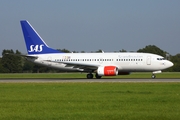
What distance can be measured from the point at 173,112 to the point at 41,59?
132ft

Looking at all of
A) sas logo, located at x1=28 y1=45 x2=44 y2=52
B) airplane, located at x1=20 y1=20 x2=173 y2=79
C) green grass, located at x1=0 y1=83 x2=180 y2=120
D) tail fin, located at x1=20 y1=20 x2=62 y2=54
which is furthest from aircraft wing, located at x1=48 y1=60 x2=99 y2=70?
green grass, located at x1=0 y1=83 x2=180 y2=120

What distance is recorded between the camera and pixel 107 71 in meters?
50.6

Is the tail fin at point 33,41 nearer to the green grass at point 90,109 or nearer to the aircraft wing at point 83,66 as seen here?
the aircraft wing at point 83,66

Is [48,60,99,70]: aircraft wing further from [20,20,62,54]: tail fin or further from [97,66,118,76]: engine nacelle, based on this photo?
[20,20,62,54]: tail fin

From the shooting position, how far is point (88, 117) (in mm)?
15430

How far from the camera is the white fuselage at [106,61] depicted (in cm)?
5159

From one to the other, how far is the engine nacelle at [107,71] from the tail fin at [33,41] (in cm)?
809

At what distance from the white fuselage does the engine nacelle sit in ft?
4.35

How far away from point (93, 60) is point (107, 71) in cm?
361

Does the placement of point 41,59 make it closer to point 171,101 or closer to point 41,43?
point 41,43

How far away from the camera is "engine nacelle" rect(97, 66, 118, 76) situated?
50344 mm

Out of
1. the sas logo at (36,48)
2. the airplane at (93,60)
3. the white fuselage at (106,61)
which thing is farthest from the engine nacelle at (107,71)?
the sas logo at (36,48)

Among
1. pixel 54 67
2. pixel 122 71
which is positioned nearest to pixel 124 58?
pixel 122 71

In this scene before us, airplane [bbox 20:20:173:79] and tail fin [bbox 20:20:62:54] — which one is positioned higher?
tail fin [bbox 20:20:62:54]
